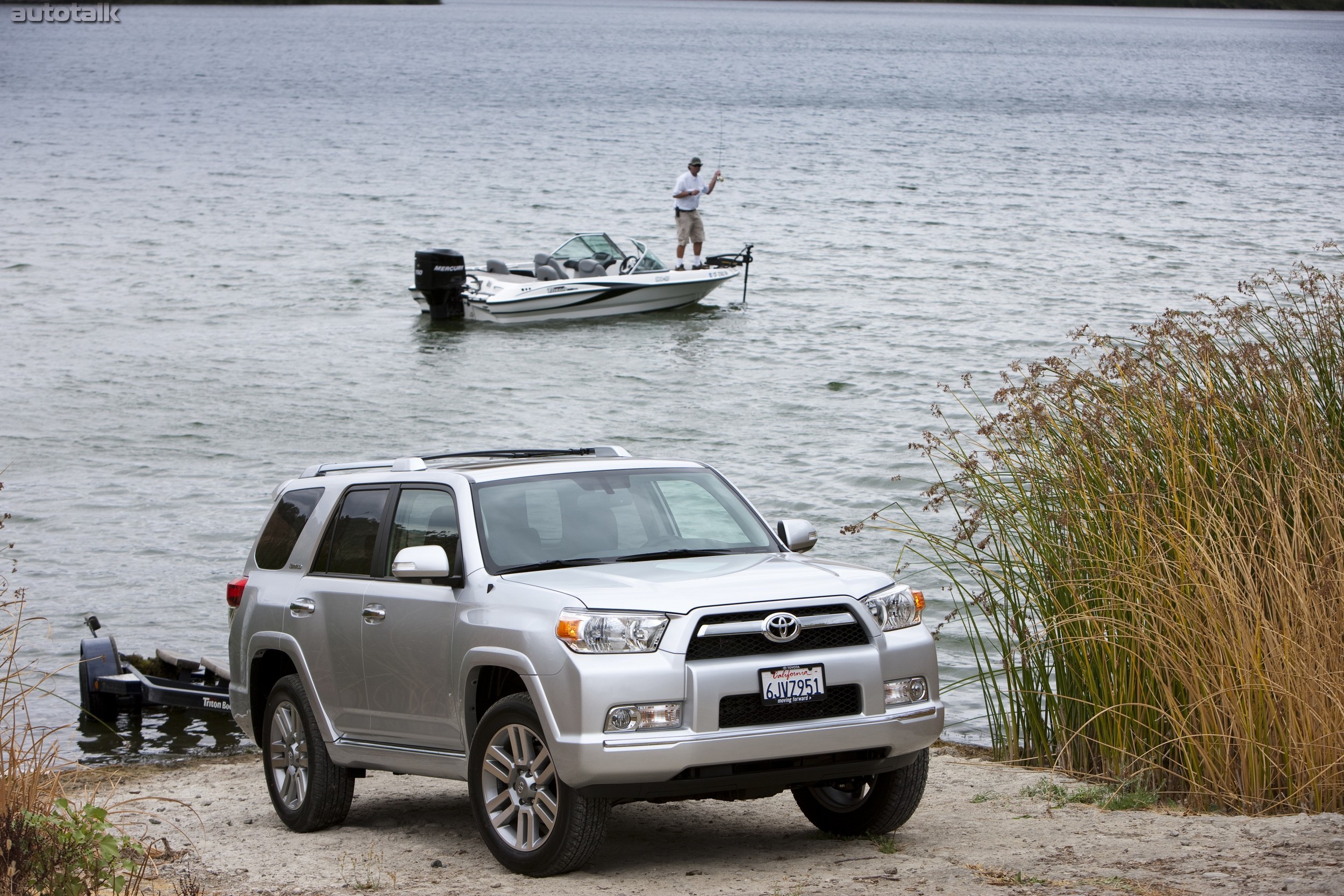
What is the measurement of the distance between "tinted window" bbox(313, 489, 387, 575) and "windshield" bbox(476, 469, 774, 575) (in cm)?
81

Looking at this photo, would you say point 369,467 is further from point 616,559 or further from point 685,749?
point 685,749

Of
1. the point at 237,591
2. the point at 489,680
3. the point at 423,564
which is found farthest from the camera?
the point at 237,591

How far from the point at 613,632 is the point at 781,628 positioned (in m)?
0.66

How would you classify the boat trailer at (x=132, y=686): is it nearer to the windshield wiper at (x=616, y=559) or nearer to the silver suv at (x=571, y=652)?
the silver suv at (x=571, y=652)

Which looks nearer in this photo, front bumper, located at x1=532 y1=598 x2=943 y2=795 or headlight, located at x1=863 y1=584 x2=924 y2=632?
front bumper, located at x1=532 y1=598 x2=943 y2=795

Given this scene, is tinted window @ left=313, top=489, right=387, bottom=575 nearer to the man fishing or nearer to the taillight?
the taillight

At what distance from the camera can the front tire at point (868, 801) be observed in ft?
23.8

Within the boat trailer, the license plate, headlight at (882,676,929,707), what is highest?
the license plate

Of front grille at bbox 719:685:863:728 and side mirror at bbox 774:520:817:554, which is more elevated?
side mirror at bbox 774:520:817:554

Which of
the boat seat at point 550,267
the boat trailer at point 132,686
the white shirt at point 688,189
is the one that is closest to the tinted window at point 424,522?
the boat trailer at point 132,686

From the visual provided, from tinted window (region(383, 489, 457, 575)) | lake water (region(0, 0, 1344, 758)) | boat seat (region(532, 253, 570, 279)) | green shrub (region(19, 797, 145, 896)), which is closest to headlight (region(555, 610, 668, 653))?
tinted window (region(383, 489, 457, 575))

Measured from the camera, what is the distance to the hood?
652 cm

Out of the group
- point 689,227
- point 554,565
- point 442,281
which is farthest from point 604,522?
point 689,227

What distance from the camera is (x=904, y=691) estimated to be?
680cm
